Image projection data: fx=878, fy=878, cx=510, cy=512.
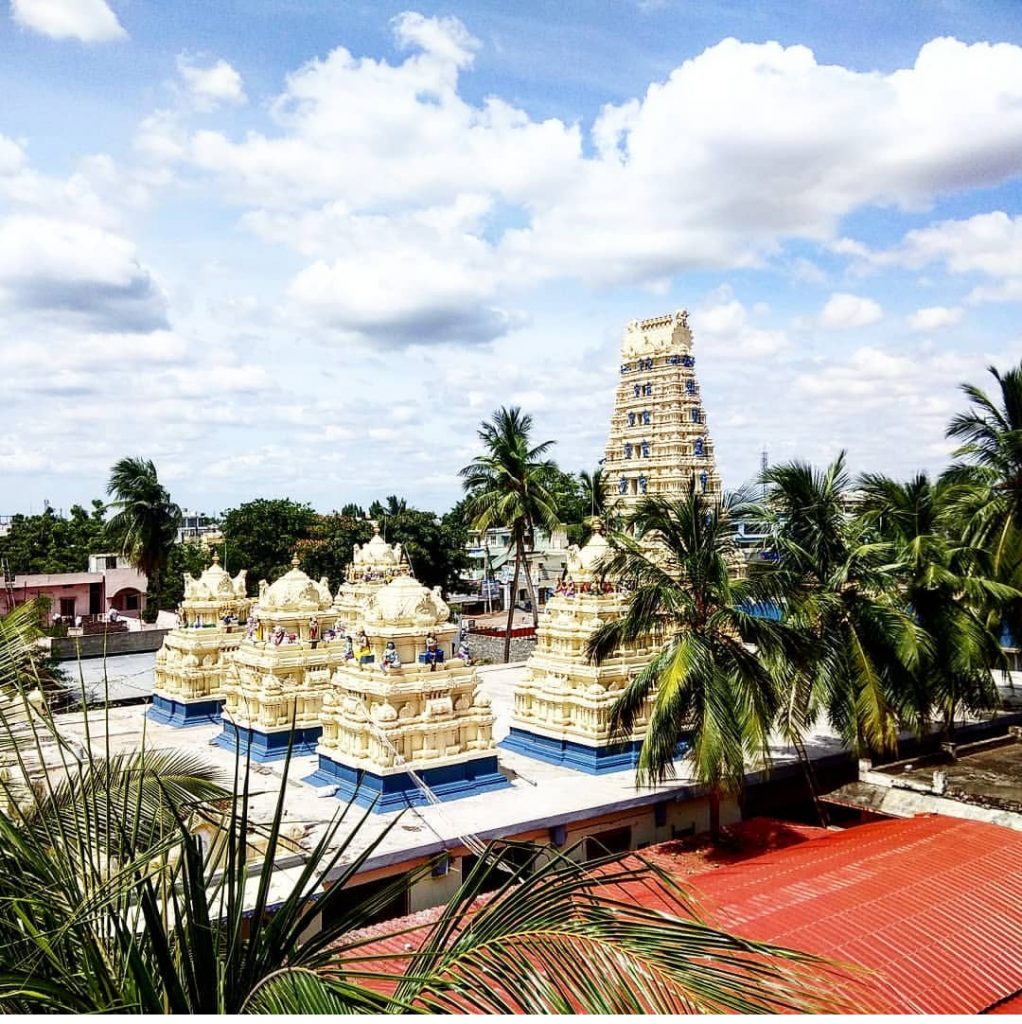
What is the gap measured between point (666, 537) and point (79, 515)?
5454 cm

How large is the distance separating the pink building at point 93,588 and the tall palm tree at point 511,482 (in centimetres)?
2315

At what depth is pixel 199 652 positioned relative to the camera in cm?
2609

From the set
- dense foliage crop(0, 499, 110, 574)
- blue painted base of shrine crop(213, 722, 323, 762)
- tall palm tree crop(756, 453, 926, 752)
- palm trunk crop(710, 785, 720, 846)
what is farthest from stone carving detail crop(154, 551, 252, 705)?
dense foliage crop(0, 499, 110, 574)

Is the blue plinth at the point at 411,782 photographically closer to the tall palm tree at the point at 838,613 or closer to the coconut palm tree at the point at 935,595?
the tall palm tree at the point at 838,613

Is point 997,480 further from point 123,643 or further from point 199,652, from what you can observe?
point 123,643

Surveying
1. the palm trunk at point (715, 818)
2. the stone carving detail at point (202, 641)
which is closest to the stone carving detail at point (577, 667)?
the palm trunk at point (715, 818)

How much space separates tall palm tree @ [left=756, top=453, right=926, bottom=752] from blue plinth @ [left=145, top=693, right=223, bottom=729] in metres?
16.8

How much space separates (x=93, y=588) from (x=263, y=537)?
9.57 meters

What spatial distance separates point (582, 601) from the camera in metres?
21.4

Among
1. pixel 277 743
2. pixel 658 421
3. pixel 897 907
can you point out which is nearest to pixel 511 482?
pixel 658 421

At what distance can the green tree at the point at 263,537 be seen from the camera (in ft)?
162

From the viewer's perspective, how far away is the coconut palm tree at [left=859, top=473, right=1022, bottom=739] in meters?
17.9

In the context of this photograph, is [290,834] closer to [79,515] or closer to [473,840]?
[473,840]

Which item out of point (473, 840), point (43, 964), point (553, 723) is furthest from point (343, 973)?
point (553, 723)
